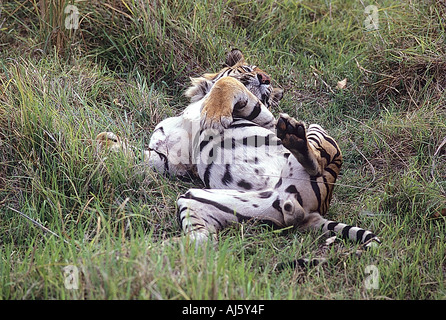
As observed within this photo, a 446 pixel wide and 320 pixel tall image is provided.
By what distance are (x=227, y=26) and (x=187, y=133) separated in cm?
199

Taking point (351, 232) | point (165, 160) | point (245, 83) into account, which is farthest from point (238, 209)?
point (245, 83)

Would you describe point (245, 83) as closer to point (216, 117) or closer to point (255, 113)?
point (255, 113)

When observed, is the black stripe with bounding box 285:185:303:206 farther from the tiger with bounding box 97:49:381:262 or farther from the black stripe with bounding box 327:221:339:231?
the black stripe with bounding box 327:221:339:231

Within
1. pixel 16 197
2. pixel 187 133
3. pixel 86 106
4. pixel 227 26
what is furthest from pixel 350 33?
pixel 16 197

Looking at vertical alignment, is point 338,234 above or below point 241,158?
below

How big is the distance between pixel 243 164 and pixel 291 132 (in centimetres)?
58

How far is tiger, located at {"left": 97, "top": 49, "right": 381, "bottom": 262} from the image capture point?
11.4 feet

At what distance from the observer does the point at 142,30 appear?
527cm

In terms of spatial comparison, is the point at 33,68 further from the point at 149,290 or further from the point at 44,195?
the point at 149,290

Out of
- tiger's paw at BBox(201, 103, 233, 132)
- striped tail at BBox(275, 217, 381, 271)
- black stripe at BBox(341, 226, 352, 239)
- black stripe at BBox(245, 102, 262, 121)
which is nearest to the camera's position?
striped tail at BBox(275, 217, 381, 271)

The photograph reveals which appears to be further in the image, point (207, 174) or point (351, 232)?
point (207, 174)

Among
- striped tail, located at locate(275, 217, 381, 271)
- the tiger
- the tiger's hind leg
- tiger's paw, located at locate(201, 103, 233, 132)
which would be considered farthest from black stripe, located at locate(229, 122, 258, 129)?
striped tail, located at locate(275, 217, 381, 271)

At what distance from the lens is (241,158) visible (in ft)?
12.6

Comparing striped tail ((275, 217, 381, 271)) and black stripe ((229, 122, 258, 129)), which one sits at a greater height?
black stripe ((229, 122, 258, 129))
